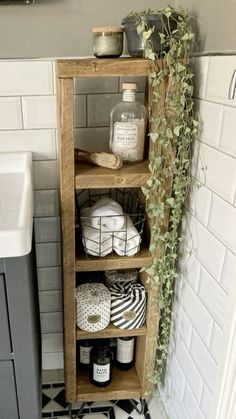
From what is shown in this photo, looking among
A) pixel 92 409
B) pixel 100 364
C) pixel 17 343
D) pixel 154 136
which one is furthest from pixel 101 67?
pixel 92 409

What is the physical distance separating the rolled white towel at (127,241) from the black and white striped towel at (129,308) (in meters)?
0.16

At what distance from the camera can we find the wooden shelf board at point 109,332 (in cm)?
115

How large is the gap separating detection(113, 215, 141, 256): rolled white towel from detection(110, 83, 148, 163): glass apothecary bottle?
20cm

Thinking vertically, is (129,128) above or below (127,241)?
above

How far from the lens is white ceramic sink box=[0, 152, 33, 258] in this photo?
2.31ft

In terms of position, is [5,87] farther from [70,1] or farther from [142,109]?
[142,109]

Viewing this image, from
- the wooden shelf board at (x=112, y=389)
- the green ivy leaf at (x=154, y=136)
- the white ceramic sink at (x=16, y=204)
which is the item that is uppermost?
the green ivy leaf at (x=154, y=136)

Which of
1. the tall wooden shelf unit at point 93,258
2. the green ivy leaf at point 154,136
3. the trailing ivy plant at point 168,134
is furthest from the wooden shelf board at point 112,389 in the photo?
the green ivy leaf at point 154,136

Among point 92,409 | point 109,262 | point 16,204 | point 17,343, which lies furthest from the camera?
point 92,409

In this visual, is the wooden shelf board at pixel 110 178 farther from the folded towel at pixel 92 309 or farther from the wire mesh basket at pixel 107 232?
the folded towel at pixel 92 309

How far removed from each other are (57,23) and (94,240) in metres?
0.60

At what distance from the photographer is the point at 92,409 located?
1354 mm

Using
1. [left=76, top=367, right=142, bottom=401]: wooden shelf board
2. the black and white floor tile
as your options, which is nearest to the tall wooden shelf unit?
[left=76, top=367, right=142, bottom=401]: wooden shelf board

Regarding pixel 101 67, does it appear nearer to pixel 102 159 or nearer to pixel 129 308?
pixel 102 159
